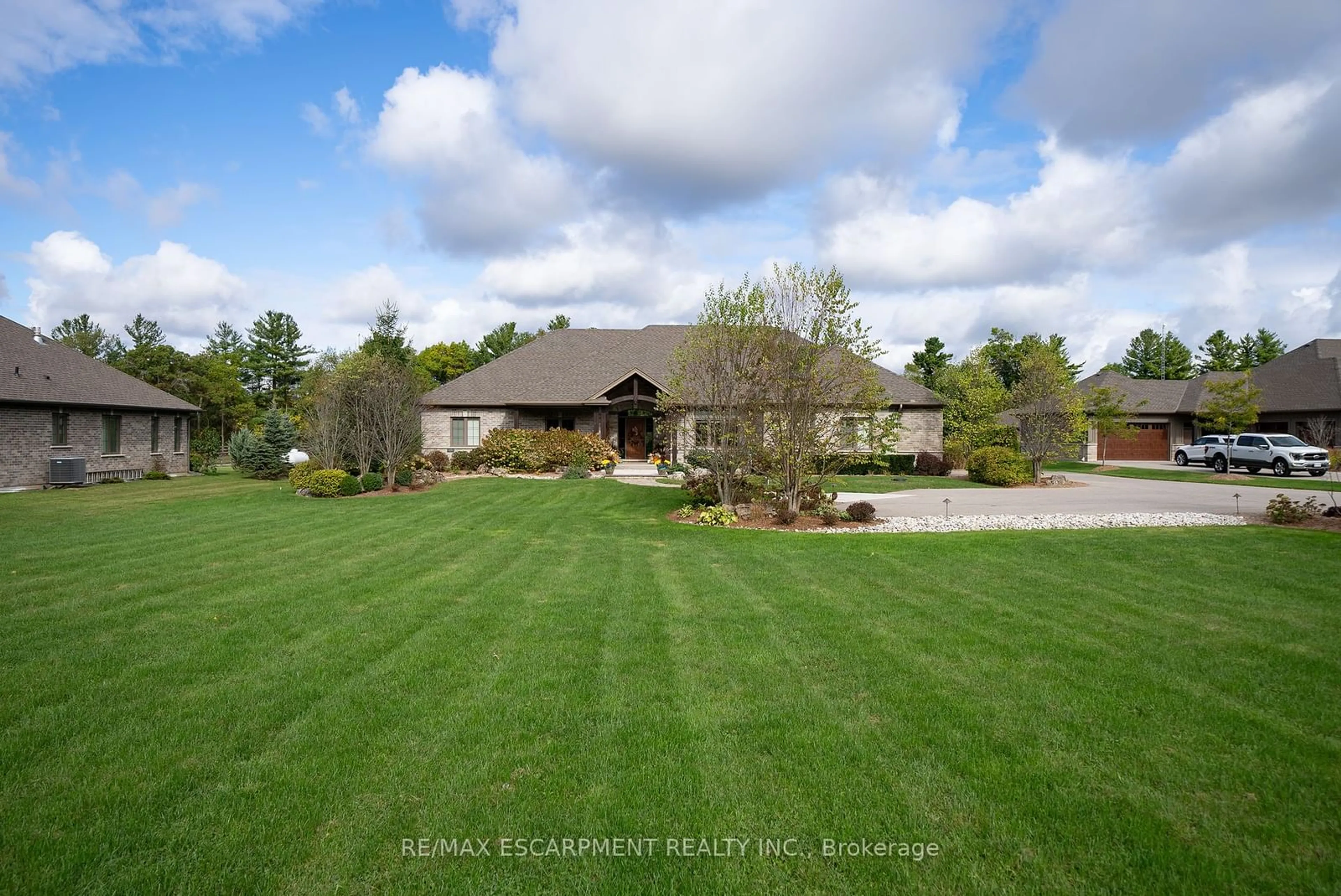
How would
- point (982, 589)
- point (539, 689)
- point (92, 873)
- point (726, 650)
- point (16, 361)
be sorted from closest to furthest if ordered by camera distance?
1. point (92, 873)
2. point (539, 689)
3. point (726, 650)
4. point (982, 589)
5. point (16, 361)

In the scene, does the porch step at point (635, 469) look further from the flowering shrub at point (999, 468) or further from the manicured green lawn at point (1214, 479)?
the manicured green lawn at point (1214, 479)

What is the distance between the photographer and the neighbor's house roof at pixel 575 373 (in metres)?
28.6

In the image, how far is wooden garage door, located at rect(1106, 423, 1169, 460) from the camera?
36.1m

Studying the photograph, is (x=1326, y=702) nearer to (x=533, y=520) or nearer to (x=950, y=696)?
(x=950, y=696)

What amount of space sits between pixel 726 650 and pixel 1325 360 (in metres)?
42.4

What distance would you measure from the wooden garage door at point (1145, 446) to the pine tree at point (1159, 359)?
87.2 feet

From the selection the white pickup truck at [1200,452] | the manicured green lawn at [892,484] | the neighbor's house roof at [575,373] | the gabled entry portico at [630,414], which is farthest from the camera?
the neighbor's house roof at [575,373]

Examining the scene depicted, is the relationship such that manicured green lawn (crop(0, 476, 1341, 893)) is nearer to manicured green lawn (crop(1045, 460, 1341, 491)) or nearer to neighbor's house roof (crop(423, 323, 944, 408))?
manicured green lawn (crop(1045, 460, 1341, 491))

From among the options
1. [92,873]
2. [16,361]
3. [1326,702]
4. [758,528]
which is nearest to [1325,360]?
[758,528]

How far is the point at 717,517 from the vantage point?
13.1 m

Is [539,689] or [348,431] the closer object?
[539,689]

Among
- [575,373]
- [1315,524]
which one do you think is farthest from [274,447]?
[1315,524]

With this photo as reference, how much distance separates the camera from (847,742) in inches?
153

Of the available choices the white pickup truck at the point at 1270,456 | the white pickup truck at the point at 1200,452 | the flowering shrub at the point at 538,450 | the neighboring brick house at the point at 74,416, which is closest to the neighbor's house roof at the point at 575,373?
the flowering shrub at the point at 538,450
